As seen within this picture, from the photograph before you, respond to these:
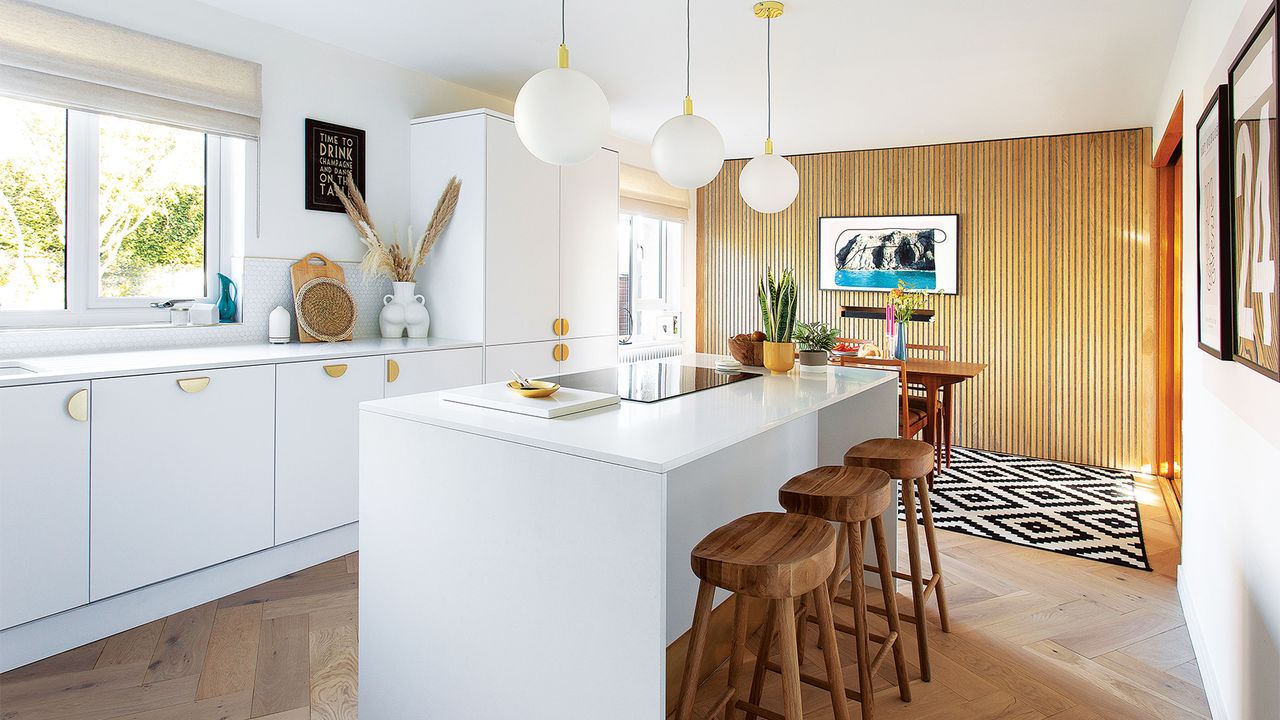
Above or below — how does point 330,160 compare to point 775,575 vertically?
above

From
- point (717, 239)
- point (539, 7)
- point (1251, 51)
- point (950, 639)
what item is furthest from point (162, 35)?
point (717, 239)

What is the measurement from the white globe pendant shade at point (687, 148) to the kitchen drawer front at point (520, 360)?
173cm

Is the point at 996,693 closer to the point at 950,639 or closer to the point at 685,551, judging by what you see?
the point at 950,639

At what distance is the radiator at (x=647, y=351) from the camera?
585 cm

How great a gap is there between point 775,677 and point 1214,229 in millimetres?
1894

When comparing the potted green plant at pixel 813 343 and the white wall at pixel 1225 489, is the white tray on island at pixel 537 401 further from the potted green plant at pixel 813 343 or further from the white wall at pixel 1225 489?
the white wall at pixel 1225 489

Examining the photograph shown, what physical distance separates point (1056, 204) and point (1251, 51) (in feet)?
13.7

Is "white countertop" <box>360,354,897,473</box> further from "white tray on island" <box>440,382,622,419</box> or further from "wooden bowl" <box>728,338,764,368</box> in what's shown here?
"wooden bowl" <box>728,338,764,368</box>

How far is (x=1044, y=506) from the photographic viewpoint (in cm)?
425

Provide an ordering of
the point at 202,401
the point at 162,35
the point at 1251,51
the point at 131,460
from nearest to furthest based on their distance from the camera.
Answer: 1. the point at 1251,51
2. the point at 131,460
3. the point at 202,401
4. the point at 162,35

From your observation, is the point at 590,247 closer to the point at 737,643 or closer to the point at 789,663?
the point at 737,643

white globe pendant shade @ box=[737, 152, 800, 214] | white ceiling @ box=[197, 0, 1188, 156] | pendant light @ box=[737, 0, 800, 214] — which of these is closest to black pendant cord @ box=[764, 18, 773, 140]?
white ceiling @ box=[197, 0, 1188, 156]

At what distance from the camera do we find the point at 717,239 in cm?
679

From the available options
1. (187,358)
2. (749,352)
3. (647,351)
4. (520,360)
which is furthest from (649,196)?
(187,358)
